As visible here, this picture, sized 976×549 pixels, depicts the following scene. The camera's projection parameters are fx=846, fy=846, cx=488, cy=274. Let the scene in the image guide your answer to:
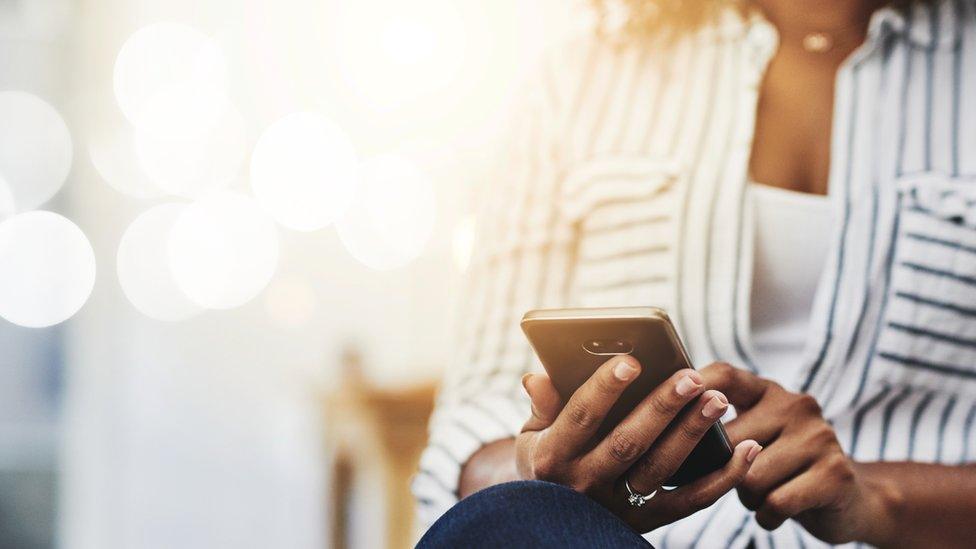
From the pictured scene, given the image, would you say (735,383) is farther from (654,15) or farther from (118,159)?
(118,159)

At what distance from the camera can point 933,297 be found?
0.73 meters

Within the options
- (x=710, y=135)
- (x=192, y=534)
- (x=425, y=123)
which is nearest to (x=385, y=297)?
(x=425, y=123)

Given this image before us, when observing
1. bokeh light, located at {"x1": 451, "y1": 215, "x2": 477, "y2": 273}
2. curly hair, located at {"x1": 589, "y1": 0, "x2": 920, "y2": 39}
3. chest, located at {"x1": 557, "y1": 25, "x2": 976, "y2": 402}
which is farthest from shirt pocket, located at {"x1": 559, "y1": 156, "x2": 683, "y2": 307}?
bokeh light, located at {"x1": 451, "y1": 215, "x2": 477, "y2": 273}

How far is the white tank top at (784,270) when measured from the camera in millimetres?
775

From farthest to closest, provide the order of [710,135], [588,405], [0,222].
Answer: [0,222] < [710,135] < [588,405]

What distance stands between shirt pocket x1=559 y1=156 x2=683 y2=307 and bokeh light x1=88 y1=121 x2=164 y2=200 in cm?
136

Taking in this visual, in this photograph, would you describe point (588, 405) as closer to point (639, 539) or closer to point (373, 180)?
point (639, 539)

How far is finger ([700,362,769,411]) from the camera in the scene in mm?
541

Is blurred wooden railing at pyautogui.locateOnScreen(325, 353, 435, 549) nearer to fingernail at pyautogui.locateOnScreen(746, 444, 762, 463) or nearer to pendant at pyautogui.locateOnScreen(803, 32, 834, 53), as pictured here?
pendant at pyautogui.locateOnScreen(803, 32, 834, 53)

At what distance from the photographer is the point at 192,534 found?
1.94 m

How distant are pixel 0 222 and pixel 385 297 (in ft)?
2.74

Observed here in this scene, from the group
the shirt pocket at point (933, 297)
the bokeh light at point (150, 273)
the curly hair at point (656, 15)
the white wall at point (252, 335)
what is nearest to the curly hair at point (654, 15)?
the curly hair at point (656, 15)

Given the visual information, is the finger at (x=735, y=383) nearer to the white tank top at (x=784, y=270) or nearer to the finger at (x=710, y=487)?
the finger at (x=710, y=487)

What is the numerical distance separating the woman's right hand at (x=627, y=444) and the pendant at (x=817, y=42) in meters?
0.51
